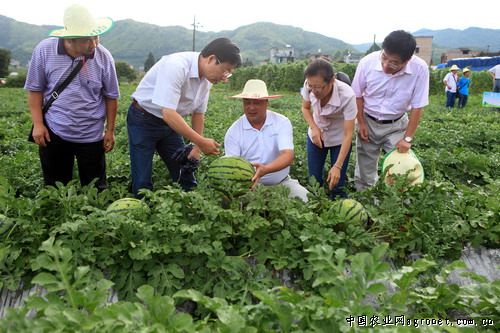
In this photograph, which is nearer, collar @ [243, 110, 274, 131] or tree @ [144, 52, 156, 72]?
collar @ [243, 110, 274, 131]

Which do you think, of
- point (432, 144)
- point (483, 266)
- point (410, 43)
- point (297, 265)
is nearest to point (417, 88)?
point (410, 43)

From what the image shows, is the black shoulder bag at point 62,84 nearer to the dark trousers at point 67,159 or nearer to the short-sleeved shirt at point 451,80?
the dark trousers at point 67,159

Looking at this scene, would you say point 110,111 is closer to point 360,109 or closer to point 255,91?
point 255,91

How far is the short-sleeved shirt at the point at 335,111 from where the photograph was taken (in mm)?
3953

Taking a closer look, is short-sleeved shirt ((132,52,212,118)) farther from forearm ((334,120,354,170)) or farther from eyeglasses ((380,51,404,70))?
eyeglasses ((380,51,404,70))

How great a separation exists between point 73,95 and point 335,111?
2372 mm

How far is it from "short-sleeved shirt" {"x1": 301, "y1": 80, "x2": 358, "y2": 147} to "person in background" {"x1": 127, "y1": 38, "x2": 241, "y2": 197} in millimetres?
1067

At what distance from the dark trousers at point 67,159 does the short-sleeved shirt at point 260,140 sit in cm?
120

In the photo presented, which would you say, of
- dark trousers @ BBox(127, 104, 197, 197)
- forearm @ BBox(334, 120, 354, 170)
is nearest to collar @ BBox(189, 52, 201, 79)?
dark trousers @ BBox(127, 104, 197, 197)

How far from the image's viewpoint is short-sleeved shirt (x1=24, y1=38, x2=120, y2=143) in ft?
11.0

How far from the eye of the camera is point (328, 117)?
424cm

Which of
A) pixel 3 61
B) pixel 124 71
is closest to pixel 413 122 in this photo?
pixel 3 61

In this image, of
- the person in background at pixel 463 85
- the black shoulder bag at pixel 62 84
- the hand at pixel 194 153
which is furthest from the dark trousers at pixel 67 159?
the person in background at pixel 463 85

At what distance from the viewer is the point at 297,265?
2.73 m
